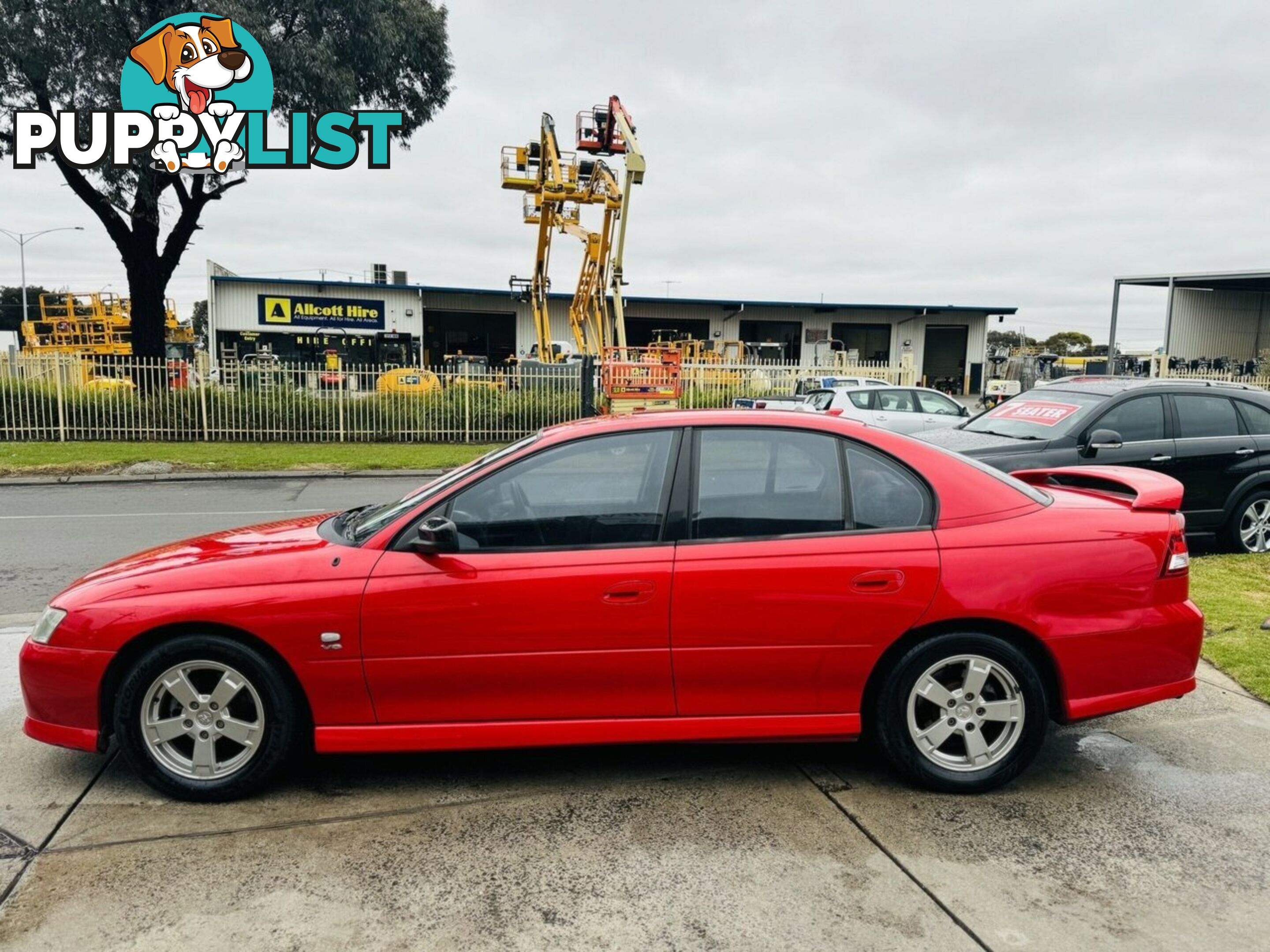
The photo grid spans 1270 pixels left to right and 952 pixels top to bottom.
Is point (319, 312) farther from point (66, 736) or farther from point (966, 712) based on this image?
point (966, 712)

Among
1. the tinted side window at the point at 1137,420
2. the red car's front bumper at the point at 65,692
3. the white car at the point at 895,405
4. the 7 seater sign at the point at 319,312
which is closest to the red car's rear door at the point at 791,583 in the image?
the red car's front bumper at the point at 65,692

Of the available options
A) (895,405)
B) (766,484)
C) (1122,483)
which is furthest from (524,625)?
(895,405)

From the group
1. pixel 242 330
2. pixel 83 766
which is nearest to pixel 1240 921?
pixel 83 766

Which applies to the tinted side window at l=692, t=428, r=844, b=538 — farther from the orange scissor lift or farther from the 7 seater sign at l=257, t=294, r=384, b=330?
the 7 seater sign at l=257, t=294, r=384, b=330

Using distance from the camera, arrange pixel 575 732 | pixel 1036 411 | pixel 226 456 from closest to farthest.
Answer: pixel 575 732
pixel 1036 411
pixel 226 456

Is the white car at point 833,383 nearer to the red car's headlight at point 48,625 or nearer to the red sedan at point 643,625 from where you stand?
the red sedan at point 643,625

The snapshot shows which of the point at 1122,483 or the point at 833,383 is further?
the point at 833,383

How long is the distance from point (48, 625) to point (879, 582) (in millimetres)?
3260

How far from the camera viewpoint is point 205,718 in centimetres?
351

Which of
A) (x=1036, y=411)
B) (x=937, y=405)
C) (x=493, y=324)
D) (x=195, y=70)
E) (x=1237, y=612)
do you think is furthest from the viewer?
(x=493, y=324)

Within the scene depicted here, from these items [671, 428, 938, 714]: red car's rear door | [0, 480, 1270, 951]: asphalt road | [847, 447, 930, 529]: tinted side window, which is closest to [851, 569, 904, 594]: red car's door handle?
[671, 428, 938, 714]: red car's rear door

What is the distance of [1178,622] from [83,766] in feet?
15.1

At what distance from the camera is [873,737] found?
372 cm

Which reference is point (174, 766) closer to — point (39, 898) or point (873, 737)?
point (39, 898)
